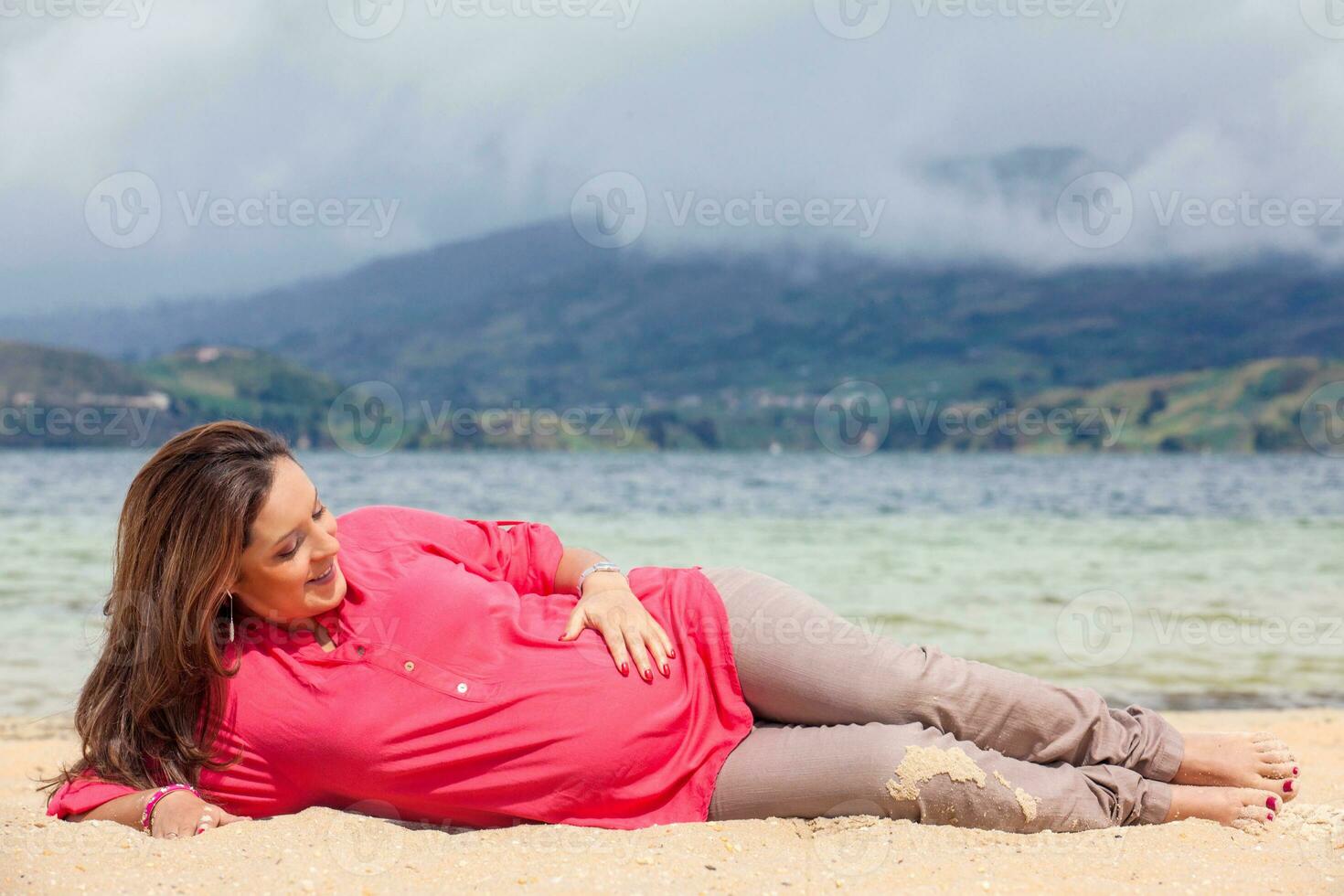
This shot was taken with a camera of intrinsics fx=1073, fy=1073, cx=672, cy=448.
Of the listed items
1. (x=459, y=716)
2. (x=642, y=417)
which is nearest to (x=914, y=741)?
(x=459, y=716)

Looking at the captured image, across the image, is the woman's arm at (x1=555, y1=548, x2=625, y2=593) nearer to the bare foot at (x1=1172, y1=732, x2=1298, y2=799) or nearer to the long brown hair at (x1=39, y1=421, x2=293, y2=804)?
the long brown hair at (x1=39, y1=421, x2=293, y2=804)

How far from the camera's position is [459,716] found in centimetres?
343

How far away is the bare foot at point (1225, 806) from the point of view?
3.66m

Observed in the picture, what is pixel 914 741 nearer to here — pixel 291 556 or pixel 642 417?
pixel 291 556

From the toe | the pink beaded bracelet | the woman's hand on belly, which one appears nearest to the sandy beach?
the pink beaded bracelet

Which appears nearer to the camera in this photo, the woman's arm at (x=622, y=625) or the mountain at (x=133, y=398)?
the woman's arm at (x=622, y=625)

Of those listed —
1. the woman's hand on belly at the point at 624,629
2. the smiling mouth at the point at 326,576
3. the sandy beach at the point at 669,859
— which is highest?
the smiling mouth at the point at 326,576

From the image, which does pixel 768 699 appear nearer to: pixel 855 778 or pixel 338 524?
pixel 855 778

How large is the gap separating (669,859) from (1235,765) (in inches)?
81.6

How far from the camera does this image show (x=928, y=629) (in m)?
9.85

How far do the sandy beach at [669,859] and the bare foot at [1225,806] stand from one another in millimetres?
56

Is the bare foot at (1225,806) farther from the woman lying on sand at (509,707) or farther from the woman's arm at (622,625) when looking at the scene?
the woman's arm at (622,625)

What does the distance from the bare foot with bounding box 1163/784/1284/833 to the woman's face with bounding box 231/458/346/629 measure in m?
2.93

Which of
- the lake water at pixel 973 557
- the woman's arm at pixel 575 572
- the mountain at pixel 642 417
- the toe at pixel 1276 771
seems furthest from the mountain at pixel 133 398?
the toe at pixel 1276 771
